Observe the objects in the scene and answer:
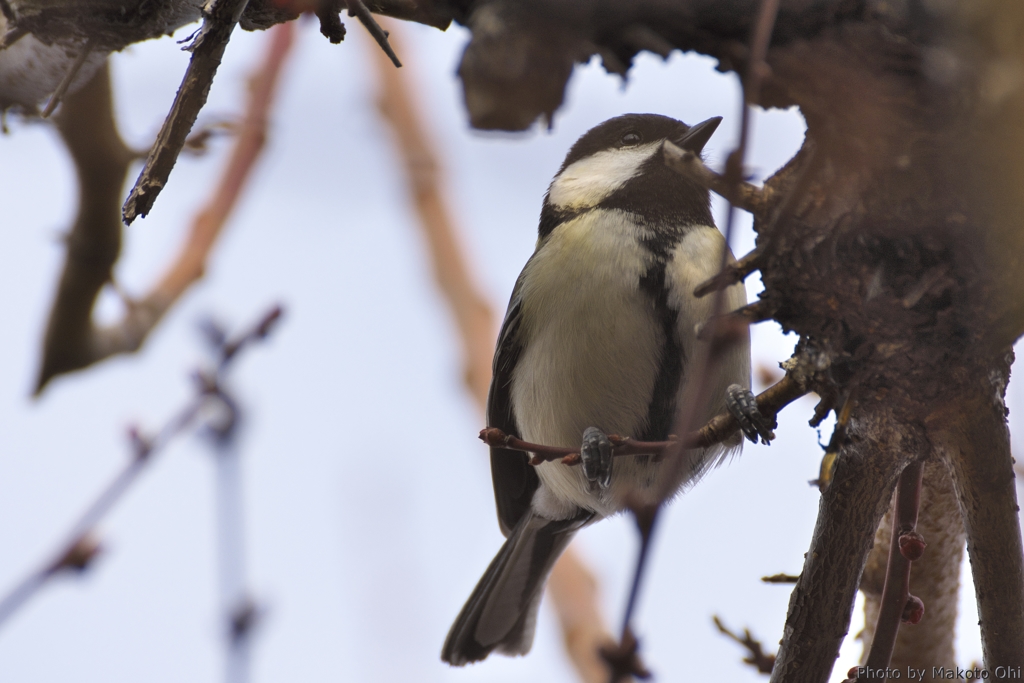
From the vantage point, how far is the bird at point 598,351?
89.6 inches

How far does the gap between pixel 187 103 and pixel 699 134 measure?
5.63 ft

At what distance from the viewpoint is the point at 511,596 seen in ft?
9.57

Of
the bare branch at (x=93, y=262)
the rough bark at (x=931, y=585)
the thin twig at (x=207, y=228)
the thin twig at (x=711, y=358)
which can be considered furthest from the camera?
the thin twig at (x=207, y=228)

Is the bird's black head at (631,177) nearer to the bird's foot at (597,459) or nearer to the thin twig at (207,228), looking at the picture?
the bird's foot at (597,459)

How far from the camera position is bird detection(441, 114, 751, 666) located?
2.28 metres

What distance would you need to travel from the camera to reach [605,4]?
4.33ft

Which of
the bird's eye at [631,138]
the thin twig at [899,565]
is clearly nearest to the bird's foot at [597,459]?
the thin twig at [899,565]

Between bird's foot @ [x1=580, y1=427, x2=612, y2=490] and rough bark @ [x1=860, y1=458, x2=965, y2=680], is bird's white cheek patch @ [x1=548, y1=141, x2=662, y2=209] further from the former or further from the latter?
rough bark @ [x1=860, y1=458, x2=965, y2=680]

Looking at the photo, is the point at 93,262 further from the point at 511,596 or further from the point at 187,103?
the point at 511,596

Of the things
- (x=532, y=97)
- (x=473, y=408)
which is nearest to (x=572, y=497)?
(x=532, y=97)

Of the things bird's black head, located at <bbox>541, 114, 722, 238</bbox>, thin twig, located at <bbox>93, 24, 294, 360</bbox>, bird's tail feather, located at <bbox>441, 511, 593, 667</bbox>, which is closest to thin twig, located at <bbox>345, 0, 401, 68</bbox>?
bird's black head, located at <bbox>541, 114, 722, 238</bbox>

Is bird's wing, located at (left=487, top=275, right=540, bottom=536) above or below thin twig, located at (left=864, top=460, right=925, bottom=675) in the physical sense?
above

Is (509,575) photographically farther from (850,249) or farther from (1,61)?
(1,61)

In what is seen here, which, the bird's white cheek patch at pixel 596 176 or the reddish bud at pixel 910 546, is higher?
the bird's white cheek patch at pixel 596 176
